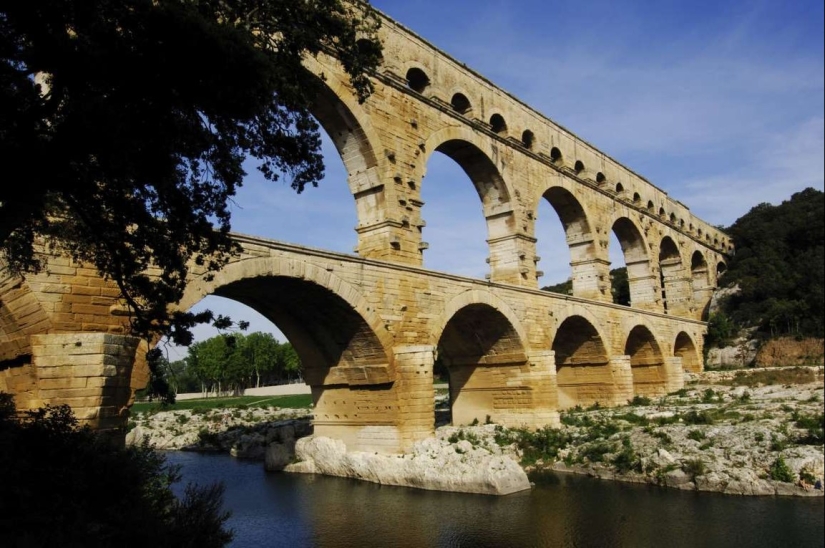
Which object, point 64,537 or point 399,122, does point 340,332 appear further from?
point 64,537

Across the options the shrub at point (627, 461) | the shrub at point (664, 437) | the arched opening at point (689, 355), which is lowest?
the shrub at point (627, 461)

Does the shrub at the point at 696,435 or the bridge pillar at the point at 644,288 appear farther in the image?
the bridge pillar at the point at 644,288

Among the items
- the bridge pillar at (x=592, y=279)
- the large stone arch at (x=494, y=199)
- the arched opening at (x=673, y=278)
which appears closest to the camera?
the large stone arch at (x=494, y=199)

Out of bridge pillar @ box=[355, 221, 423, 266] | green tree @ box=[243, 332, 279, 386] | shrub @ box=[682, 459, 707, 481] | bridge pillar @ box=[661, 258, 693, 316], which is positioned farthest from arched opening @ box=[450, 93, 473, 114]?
green tree @ box=[243, 332, 279, 386]

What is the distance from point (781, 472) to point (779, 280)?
31.9 meters

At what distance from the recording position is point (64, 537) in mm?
6414

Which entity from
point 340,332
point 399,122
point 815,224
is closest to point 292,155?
point 340,332

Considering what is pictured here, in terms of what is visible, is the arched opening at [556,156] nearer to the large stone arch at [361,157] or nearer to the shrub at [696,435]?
the large stone arch at [361,157]

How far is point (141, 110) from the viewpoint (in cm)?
624

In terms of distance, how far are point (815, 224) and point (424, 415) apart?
36.7 metres

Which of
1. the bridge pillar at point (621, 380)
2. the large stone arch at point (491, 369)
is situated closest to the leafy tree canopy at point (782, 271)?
the bridge pillar at point (621, 380)

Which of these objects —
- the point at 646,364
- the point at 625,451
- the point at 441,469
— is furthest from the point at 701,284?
the point at 441,469

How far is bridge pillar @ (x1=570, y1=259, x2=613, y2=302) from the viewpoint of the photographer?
2558cm

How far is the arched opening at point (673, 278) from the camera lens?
36656 millimetres
